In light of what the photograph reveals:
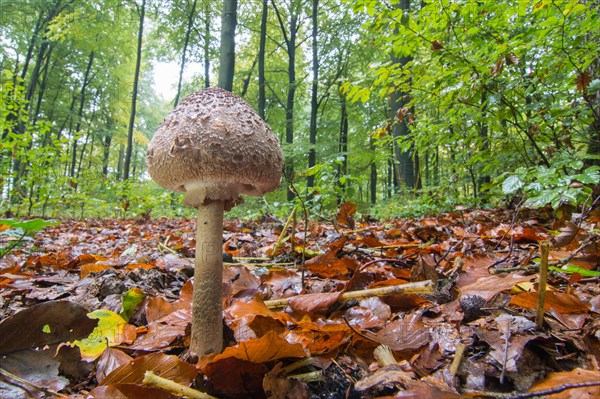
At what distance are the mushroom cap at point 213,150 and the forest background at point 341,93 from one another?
7.30 ft

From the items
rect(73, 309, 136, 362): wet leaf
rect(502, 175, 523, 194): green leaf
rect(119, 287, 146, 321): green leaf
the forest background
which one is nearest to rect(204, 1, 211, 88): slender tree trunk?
the forest background

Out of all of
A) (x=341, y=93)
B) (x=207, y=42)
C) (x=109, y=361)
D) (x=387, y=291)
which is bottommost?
(x=109, y=361)

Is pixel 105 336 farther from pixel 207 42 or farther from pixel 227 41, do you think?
pixel 207 42

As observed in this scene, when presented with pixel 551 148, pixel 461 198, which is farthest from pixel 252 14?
pixel 551 148

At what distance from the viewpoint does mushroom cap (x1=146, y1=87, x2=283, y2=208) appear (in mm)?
1351

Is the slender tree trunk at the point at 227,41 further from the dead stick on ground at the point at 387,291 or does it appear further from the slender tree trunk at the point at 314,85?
the slender tree trunk at the point at 314,85

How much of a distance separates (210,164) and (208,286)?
52cm

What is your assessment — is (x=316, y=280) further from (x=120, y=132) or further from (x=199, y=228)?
(x=120, y=132)

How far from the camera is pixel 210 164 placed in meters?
1.35

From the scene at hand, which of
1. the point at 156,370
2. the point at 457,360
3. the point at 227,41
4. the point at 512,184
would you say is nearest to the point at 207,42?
the point at 227,41

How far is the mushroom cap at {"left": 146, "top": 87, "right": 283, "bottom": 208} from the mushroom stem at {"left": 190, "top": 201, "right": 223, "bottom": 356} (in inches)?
3.5

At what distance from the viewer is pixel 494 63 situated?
3.89 metres

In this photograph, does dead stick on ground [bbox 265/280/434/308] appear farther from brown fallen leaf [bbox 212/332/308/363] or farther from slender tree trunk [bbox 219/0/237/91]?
slender tree trunk [bbox 219/0/237/91]

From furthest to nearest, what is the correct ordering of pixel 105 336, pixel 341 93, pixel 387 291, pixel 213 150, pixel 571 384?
pixel 341 93
pixel 387 291
pixel 105 336
pixel 213 150
pixel 571 384
